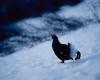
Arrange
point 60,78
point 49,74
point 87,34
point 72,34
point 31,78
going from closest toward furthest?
point 60,78
point 49,74
point 31,78
point 87,34
point 72,34

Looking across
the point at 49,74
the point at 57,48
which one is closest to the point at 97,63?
the point at 49,74

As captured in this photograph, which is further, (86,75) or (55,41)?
(55,41)

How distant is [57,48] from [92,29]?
7.24 metres

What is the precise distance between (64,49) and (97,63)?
1752 millimetres

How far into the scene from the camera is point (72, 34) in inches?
607

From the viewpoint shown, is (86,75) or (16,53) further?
(16,53)

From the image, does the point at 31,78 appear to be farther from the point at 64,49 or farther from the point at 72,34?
the point at 72,34

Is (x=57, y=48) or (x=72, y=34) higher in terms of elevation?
(x=72, y=34)

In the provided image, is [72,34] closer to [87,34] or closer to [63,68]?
[87,34]

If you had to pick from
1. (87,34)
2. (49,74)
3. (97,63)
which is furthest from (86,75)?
(87,34)

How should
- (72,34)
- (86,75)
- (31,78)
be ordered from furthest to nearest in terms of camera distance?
(72,34)
(31,78)
(86,75)

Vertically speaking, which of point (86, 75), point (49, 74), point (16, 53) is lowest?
point (86, 75)

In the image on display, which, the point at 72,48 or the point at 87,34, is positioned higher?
the point at 87,34

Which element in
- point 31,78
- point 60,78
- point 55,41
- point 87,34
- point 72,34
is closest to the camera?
point 60,78
